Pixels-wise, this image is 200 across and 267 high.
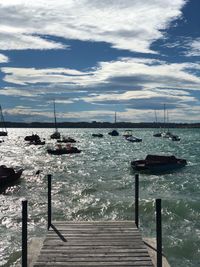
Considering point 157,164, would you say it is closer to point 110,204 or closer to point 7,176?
point 7,176

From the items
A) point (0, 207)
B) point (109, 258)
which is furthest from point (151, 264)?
point (0, 207)

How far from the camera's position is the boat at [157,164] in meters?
50.9

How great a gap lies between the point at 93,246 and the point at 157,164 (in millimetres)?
37574

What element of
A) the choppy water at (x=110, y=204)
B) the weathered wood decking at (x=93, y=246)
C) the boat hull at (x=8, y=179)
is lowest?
the choppy water at (x=110, y=204)

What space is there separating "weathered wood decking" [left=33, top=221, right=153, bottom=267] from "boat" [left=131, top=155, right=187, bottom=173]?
3331cm

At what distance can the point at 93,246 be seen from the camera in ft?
48.9

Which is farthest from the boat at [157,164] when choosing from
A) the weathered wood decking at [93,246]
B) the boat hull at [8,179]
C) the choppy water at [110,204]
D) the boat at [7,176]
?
the weathered wood decking at [93,246]

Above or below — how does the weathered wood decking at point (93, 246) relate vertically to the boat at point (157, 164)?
above

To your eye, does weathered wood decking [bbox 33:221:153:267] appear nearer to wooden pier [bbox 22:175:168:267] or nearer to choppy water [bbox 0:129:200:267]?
wooden pier [bbox 22:175:168:267]

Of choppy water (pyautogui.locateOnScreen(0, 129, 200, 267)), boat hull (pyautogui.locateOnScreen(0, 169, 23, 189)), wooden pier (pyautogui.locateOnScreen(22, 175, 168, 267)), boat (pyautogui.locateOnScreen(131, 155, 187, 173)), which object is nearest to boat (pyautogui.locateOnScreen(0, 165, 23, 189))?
boat hull (pyautogui.locateOnScreen(0, 169, 23, 189))

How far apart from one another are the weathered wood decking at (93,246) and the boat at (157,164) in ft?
109

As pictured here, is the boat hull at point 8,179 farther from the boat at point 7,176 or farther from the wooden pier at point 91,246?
the wooden pier at point 91,246

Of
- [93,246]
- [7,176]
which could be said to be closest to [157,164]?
[7,176]

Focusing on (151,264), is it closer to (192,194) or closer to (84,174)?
(192,194)
